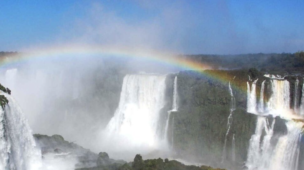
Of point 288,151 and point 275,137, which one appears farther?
point 275,137

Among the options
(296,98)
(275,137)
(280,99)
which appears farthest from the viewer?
(280,99)

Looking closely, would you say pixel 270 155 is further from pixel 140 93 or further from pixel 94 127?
pixel 94 127

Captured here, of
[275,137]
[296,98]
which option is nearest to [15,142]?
[275,137]

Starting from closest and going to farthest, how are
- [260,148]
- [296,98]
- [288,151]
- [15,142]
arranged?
[15,142] → [288,151] → [260,148] → [296,98]

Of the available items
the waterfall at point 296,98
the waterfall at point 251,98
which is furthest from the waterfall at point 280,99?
the waterfall at point 251,98

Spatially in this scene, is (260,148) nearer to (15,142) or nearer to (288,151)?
(288,151)

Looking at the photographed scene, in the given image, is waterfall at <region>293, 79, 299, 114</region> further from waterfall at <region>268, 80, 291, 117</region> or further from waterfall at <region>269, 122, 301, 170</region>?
waterfall at <region>269, 122, 301, 170</region>
